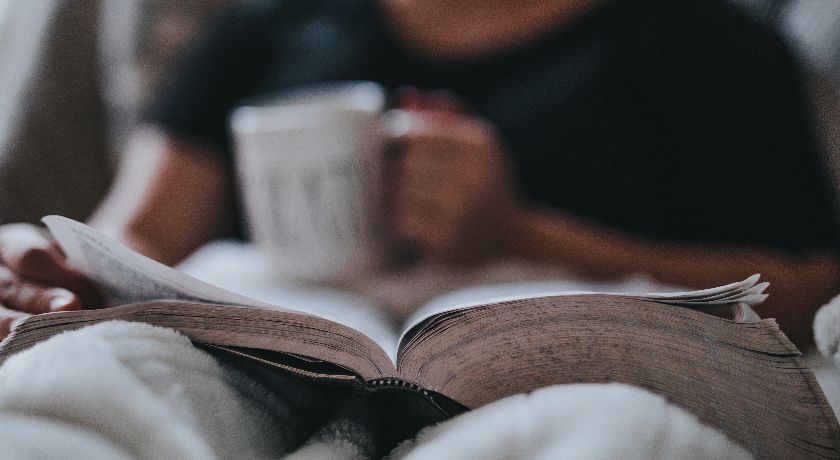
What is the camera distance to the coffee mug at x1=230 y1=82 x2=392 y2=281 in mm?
606

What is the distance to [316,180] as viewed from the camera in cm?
61

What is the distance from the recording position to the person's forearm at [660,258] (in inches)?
28.6

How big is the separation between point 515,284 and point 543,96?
32 centimetres

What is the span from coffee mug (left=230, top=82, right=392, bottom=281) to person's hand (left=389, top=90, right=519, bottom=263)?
0.19ft

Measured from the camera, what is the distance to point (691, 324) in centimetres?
29

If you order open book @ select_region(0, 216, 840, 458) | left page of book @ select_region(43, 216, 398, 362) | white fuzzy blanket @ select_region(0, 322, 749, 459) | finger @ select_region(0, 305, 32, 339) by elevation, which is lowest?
white fuzzy blanket @ select_region(0, 322, 749, 459)

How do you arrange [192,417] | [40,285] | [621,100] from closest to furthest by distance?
[192,417] → [40,285] → [621,100]

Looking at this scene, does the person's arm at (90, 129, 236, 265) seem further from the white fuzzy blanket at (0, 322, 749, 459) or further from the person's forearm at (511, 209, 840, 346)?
the white fuzzy blanket at (0, 322, 749, 459)

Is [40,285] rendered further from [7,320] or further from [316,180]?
[316,180]

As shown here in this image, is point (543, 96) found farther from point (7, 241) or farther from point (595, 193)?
point (7, 241)

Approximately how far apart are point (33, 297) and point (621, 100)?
75 cm

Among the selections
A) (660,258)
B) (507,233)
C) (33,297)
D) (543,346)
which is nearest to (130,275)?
(33,297)

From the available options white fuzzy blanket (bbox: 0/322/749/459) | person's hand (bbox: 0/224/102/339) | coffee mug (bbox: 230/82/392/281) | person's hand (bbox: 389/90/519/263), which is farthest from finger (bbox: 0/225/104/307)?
person's hand (bbox: 389/90/519/263)

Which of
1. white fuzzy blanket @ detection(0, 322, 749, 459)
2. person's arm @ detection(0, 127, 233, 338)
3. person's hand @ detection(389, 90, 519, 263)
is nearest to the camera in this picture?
white fuzzy blanket @ detection(0, 322, 749, 459)
